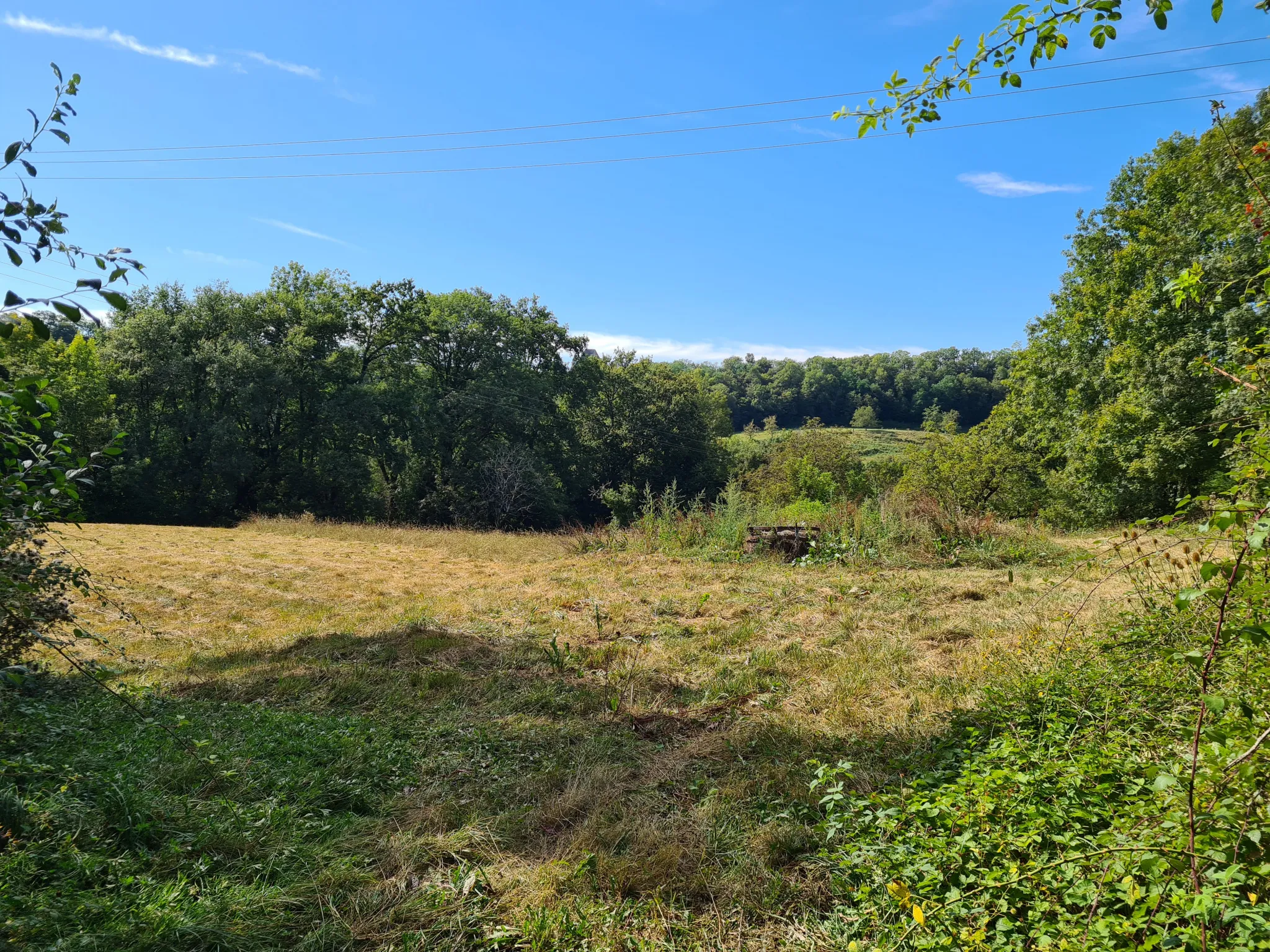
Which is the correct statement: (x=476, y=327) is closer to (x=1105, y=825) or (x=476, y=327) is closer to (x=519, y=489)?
(x=519, y=489)

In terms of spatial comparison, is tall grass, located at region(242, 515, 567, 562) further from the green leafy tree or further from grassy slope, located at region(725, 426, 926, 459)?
grassy slope, located at region(725, 426, 926, 459)

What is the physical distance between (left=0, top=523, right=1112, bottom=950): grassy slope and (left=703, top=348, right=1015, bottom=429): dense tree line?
62.5 metres

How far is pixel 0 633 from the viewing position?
12.4ft

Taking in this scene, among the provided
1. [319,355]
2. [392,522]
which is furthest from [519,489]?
[319,355]

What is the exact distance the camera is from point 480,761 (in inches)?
145

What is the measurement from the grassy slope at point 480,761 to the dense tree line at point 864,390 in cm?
6254

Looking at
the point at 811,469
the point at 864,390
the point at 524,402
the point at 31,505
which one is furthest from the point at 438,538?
the point at 864,390

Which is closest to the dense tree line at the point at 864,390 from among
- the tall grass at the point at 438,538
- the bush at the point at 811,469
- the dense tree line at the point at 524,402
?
the bush at the point at 811,469

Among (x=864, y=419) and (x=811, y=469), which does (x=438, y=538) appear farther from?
(x=864, y=419)

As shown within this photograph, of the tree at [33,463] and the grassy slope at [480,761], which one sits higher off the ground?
the tree at [33,463]

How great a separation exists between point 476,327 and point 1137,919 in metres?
30.6

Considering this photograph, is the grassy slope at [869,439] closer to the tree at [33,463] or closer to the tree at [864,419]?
the tree at [864,419]

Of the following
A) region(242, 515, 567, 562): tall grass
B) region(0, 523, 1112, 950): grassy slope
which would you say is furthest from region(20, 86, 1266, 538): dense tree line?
region(0, 523, 1112, 950): grassy slope

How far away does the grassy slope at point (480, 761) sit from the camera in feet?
7.39
